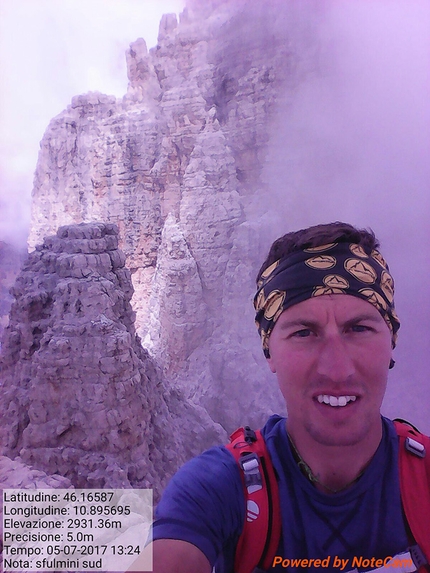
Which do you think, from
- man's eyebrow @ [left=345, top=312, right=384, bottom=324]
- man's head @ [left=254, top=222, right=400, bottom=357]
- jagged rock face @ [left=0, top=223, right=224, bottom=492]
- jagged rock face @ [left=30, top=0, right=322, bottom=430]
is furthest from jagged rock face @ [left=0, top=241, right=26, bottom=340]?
man's eyebrow @ [left=345, top=312, right=384, bottom=324]

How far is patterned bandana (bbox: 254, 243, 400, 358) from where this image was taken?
0.53m

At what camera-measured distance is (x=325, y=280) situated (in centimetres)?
53

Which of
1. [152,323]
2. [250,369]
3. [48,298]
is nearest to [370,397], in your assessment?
[48,298]

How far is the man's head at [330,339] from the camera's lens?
1.66 feet

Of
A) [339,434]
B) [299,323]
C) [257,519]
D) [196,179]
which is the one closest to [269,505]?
[257,519]

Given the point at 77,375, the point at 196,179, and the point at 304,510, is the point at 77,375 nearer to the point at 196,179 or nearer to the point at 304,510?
the point at 304,510

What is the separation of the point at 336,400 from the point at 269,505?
15 centimetres

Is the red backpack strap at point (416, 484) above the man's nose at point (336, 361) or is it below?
below

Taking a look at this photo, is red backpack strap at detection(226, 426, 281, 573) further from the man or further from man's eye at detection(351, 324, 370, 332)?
man's eye at detection(351, 324, 370, 332)

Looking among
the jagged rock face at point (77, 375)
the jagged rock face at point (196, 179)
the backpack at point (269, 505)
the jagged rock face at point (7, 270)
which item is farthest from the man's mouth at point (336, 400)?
the jagged rock face at point (196, 179)

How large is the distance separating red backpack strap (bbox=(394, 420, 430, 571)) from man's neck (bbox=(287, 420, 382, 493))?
4 centimetres

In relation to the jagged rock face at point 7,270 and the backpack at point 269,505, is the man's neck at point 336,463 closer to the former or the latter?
the backpack at point 269,505

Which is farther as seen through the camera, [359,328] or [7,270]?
[7,270]

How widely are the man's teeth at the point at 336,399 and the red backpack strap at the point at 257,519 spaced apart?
0.11 metres
